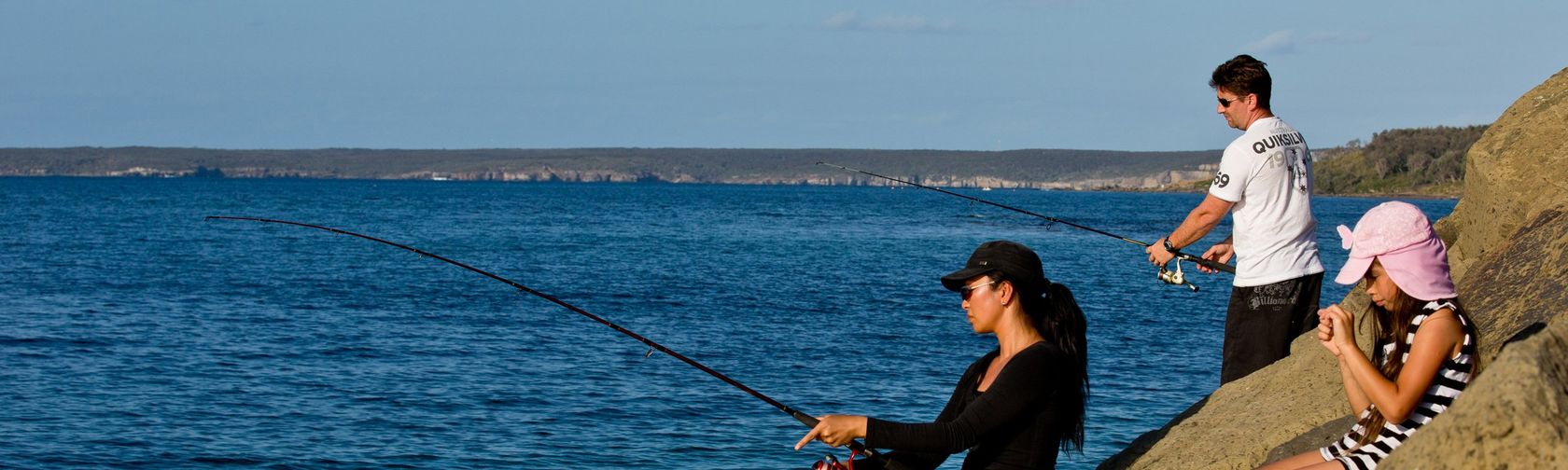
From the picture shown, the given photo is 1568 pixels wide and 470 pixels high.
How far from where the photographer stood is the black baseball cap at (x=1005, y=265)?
14.6ft

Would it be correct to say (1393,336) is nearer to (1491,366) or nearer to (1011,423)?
(1491,366)

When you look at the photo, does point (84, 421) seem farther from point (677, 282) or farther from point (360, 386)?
point (677, 282)

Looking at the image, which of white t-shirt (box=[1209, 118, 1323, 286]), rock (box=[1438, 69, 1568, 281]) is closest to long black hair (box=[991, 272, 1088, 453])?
white t-shirt (box=[1209, 118, 1323, 286])

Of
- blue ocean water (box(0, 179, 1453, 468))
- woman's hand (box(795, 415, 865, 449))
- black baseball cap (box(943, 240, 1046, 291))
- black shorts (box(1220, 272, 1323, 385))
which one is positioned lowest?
blue ocean water (box(0, 179, 1453, 468))

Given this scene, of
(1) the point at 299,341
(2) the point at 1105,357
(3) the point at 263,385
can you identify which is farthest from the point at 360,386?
(2) the point at 1105,357

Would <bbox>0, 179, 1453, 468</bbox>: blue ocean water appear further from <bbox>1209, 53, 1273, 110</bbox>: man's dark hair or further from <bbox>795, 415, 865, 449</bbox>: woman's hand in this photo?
<bbox>795, 415, 865, 449</bbox>: woman's hand

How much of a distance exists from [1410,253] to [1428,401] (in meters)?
0.40

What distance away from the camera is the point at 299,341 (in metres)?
21.0

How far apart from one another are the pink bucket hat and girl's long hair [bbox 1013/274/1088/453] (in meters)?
0.82

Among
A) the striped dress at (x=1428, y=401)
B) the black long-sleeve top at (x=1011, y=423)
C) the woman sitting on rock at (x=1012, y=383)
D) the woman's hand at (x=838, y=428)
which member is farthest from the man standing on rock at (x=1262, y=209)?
the woman's hand at (x=838, y=428)

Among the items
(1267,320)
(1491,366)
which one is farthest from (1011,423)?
(1267,320)

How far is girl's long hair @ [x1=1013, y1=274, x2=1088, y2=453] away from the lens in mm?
4543

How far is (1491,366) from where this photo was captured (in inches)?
131

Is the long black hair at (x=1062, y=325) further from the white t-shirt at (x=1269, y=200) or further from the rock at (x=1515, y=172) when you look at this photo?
the rock at (x=1515, y=172)
